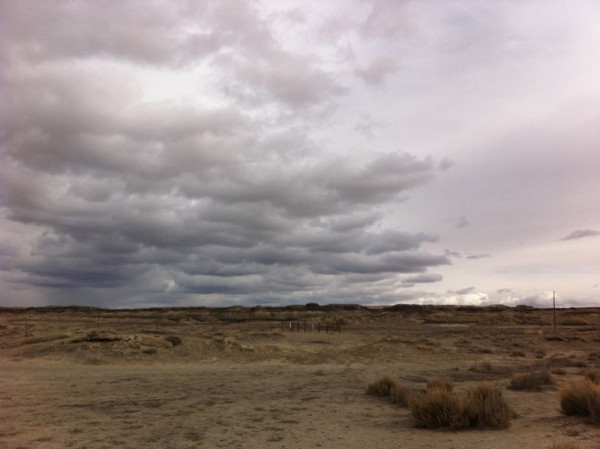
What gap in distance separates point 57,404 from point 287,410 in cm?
678

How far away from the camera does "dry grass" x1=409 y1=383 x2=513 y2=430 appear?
10.8 meters

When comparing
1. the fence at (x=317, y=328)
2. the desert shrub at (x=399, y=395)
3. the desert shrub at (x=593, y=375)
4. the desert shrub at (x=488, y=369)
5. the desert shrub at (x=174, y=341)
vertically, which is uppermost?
the desert shrub at (x=593, y=375)

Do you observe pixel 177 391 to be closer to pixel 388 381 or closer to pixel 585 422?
pixel 388 381

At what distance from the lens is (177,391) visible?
57.4ft

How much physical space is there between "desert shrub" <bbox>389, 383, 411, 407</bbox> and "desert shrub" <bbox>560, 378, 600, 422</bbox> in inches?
166

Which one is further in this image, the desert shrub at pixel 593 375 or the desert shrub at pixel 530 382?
the desert shrub at pixel 530 382

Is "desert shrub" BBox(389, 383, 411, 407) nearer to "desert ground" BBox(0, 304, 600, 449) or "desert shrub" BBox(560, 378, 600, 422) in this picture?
"desert ground" BBox(0, 304, 600, 449)

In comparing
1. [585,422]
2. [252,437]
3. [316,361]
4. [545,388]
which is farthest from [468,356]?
[252,437]

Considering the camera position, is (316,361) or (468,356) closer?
(316,361)

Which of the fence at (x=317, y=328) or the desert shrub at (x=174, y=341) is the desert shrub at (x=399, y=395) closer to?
the desert shrub at (x=174, y=341)

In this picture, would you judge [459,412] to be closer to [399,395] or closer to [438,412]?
[438,412]

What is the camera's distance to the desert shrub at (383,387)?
15893mm

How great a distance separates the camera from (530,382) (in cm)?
1728

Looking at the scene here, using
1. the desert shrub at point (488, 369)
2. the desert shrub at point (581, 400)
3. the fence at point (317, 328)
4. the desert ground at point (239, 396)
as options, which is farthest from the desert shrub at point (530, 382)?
the fence at point (317, 328)
